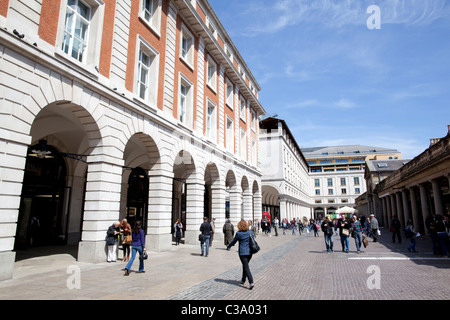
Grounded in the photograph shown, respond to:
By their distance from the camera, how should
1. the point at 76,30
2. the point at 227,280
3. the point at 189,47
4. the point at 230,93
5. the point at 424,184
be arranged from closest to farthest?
the point at 227,280, the point at 76,30, the point at 189,47, the point at 424,184, the point at 230,93

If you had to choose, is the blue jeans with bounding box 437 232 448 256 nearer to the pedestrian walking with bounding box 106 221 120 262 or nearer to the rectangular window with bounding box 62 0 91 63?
the pedestrian walking with bounding box 106 221 120 262

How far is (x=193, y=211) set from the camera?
61.5ft

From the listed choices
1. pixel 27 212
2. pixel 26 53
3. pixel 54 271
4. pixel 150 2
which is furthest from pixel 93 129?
pixel 150 2

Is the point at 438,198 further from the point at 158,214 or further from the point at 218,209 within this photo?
the point at 158,214

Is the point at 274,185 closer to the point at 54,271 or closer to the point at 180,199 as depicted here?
the point at 180,199

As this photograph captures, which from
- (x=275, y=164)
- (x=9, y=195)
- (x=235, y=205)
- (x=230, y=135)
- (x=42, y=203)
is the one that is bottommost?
(x=9, y=195)

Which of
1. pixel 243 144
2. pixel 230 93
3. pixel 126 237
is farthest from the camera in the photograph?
pixel 243 144

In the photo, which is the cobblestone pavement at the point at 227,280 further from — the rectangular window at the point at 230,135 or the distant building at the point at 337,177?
the distant building at the point at 337,177

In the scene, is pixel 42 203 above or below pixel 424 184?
below

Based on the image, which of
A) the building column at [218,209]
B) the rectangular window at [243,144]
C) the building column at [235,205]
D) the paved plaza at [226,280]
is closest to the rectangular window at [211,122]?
the building column at [218,209]

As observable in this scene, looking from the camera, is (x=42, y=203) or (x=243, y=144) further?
(x=243, y=144)

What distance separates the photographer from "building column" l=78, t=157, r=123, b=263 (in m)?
10.8

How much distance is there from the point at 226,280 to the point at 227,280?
0.09 ft
